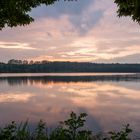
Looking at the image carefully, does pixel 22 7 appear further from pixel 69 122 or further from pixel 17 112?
pixel 17 112

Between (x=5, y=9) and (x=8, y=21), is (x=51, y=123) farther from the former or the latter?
(x=5, y=9)

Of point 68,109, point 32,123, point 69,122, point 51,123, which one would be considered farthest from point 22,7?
point 68,109

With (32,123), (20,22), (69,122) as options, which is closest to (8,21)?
(20,22)

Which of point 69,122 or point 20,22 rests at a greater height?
point 20,22

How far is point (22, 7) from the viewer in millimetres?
19125

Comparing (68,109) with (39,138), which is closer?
(39,138)

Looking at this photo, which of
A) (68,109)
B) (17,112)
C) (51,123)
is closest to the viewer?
(51,123)

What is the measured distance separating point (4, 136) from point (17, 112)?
36.3 meters

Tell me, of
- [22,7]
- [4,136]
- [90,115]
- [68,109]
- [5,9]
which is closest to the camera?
[4,136]

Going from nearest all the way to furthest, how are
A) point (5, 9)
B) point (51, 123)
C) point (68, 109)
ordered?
point (5, 9)
point (51, 123)
point (68, 109)

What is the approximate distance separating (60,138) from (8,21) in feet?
35.6

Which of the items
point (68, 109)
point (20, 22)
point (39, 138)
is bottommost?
point (68, 109)

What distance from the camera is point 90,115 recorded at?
43.6m

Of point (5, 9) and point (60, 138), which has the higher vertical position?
point (5, 9)
